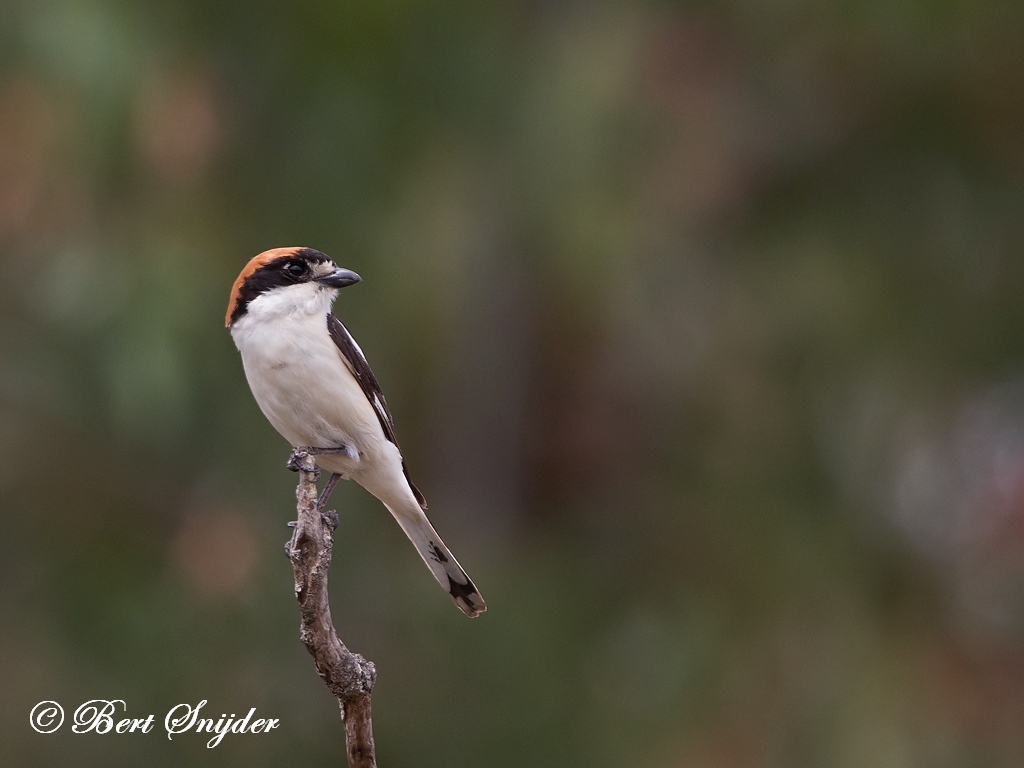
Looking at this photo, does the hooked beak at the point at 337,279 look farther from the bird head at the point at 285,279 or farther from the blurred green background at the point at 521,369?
the blurred green background at the point at 521,369

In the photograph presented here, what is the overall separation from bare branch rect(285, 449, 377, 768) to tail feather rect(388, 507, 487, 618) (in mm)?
836

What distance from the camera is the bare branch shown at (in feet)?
10.6

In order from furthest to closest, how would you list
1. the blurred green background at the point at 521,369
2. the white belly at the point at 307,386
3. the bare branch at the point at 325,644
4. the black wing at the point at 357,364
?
the blurred green background at the point at 521,369 → the black wing at the point at 357,364 → the white belly at the point at 307,386 → the bare branch at the point at 325,644

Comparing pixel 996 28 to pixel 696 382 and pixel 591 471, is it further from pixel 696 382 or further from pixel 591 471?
pixel 591 471

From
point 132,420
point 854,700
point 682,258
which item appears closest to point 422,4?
point 682,258

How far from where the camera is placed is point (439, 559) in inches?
171

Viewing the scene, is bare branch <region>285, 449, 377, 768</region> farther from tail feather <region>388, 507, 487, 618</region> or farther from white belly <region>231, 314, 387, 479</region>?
tail feather <region>388, 507, 487, 618</region>

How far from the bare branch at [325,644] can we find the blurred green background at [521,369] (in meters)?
4.09

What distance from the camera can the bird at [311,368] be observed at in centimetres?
368

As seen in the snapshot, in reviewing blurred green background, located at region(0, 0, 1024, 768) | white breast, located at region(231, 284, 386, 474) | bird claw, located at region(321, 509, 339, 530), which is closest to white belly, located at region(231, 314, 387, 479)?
white breast, located at region(231, 284, 386, 474)

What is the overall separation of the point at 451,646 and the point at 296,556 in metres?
5.47

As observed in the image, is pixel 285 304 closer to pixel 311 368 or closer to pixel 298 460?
pixel 311 368

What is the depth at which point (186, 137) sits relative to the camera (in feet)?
24.6

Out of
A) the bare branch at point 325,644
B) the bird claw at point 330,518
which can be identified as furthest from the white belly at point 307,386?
the bare branch at point 325,644
